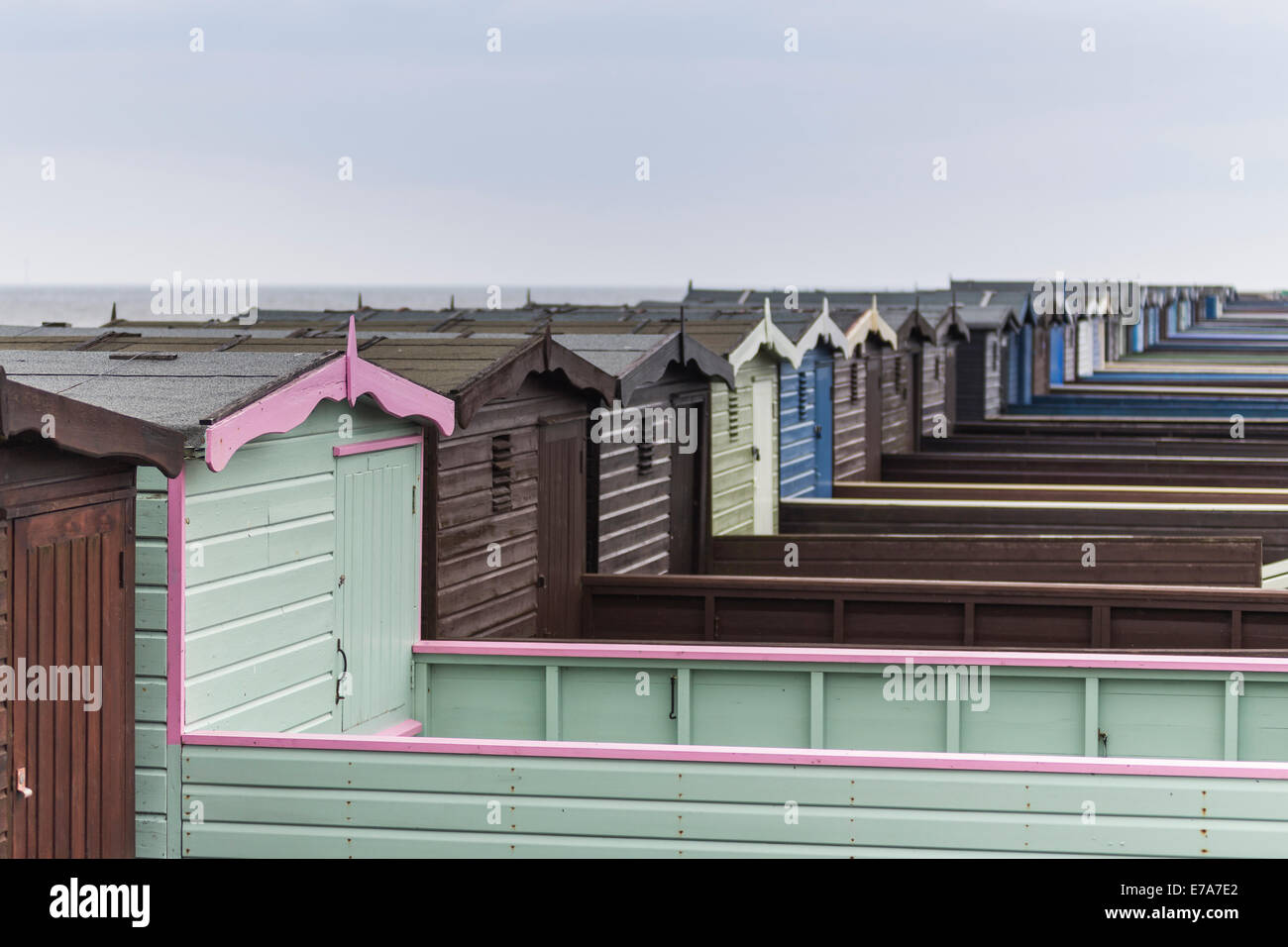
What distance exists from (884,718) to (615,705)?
5.15 ft

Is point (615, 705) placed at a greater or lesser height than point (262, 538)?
lesser

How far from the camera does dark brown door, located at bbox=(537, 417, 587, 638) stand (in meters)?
11.9

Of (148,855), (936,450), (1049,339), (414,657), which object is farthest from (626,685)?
(1049,339)

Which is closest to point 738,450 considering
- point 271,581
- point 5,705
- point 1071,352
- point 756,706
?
point 756,706

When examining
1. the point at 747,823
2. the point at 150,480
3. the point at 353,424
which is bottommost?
the point at 747,823

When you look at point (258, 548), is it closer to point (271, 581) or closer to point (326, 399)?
point (271, 581)

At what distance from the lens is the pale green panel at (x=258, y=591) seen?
7.58 meters

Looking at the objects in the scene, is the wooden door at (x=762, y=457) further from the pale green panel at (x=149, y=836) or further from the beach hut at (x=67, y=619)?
the beach hut at (x=67, y=619)

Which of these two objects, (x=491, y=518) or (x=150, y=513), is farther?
(x=491, y=518)

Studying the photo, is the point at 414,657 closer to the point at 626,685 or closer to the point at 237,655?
the point at 626,685

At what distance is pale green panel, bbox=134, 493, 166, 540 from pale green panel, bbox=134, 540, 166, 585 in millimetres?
56

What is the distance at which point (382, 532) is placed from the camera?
9.55m

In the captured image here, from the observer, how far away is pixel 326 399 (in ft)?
28.6

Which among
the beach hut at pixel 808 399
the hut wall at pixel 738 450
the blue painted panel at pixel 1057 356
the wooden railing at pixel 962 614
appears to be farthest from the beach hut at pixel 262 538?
the blue painted panel at pixel 1057 356
